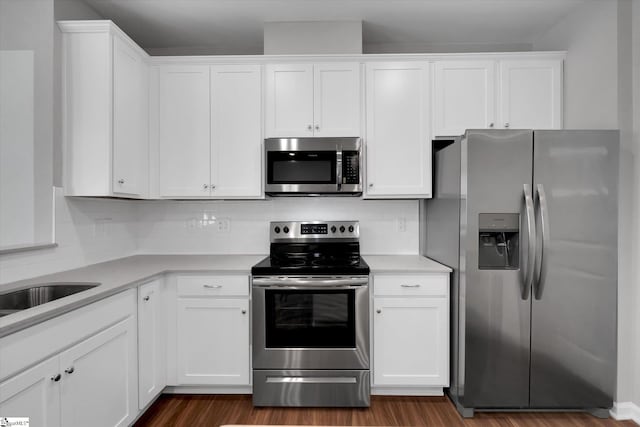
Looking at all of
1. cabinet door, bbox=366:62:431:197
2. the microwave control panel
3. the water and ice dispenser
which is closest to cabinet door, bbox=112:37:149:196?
the microwave control panel

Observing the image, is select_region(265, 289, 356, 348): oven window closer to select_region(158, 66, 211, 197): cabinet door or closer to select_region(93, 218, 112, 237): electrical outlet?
select_region(158, 66, 211, 197): cabinet door

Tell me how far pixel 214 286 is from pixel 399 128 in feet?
5.79

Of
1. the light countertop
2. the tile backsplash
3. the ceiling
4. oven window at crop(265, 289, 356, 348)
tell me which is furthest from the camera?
the tile backsplash

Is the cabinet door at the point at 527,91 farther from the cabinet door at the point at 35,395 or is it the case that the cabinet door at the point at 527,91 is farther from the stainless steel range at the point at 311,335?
the cabinet door at the point at 35,395

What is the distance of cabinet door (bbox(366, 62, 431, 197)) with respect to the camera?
103 inches

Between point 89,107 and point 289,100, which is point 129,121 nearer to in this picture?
point 89,107

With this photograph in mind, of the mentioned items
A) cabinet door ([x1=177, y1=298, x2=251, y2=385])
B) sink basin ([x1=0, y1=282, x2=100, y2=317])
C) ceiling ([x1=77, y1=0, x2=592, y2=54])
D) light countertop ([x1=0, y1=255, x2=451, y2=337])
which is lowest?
cabinet door ([x1=177, y1=298, x2=251, y2=385])

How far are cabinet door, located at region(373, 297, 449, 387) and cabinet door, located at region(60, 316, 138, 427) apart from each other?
1.49 meters

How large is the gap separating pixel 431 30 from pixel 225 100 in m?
1.76

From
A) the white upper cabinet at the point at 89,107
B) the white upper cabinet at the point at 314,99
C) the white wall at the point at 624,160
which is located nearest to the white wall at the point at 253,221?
the white upper cabinet at the point at 314,99

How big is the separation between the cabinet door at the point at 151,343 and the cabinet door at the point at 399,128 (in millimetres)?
1678

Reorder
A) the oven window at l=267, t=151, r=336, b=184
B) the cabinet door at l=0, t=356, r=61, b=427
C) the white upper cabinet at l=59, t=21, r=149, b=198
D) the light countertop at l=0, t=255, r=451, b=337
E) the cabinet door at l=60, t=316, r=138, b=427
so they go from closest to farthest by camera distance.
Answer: the cabinet door at l=0, t=356, r=61, b=427 → the light countertop at l=0, t=255, r=451, b=337 → the cabinet door at l=60, t=316, r=138, b=427 → the white upper cabinet at l=59, t=21, r=149, b=198 → the oven window at l=267, t=151, r=336, b=184

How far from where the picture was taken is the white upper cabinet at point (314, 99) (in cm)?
263

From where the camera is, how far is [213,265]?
247 centimetres
